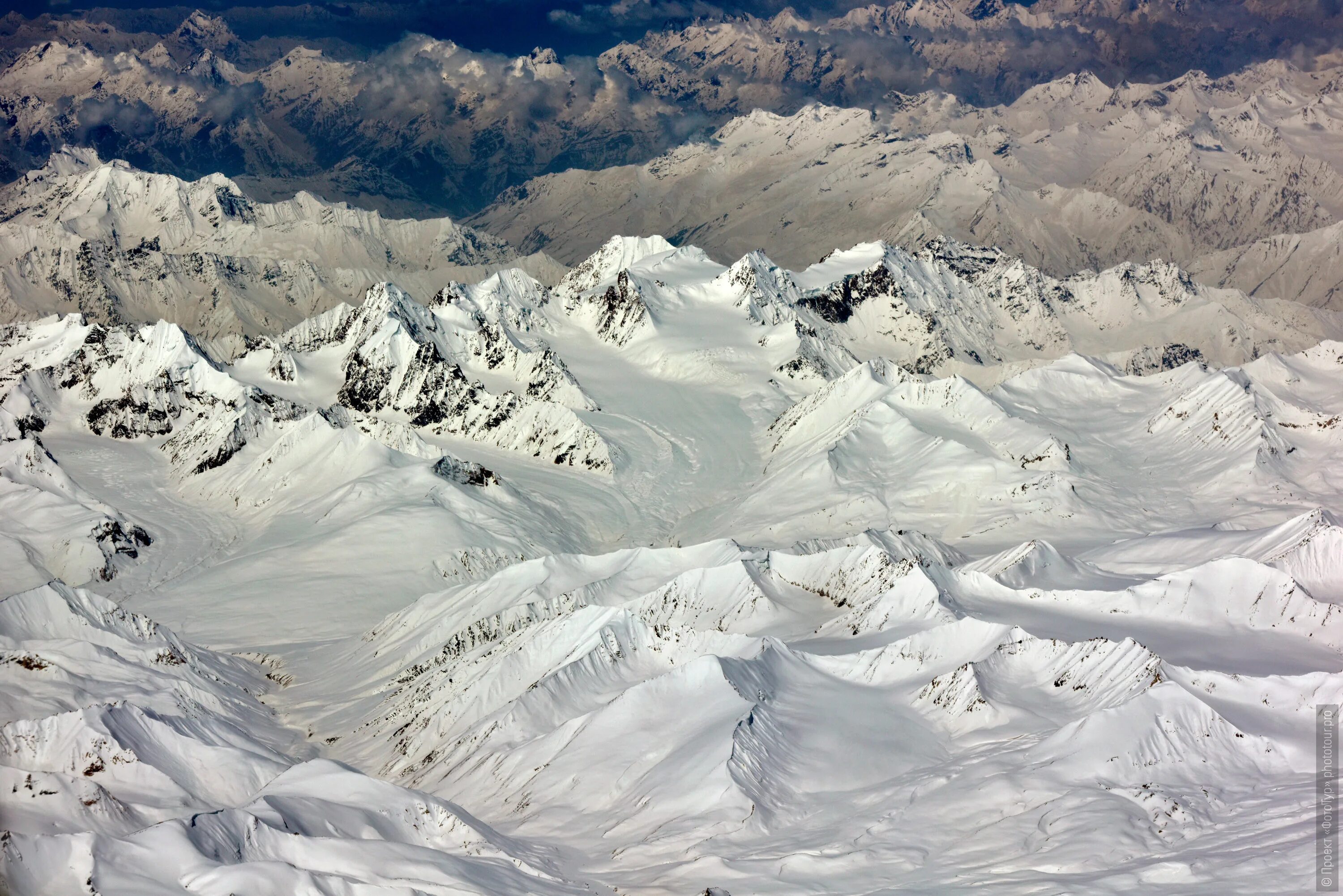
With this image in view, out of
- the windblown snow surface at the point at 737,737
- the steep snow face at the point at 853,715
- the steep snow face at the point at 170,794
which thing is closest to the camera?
the steep snow face at the point at 170,794

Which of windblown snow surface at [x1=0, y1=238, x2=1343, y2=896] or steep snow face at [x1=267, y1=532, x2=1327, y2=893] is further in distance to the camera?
steep snow face at [x1=267, y1=532, x2=1327, y2=893]

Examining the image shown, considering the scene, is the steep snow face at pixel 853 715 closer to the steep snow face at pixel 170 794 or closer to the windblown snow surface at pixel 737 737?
the windblown snow surface at pixel 737 737

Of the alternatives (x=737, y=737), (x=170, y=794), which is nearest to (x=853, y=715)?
(x=737, y=737)

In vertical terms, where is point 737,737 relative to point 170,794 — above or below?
above

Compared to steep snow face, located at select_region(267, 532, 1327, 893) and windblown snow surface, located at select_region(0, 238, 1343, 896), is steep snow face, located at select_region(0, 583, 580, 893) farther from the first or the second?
steep snow face, located at select_region(267, 532, 1327, 893)

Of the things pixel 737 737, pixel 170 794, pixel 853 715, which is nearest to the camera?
A: pixel 737 737

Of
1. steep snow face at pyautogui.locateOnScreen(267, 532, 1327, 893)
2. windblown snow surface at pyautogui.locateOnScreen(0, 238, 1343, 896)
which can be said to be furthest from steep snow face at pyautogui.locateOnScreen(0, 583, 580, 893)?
steep snow face at pyautogui.locateOnScreen(267, 532, 1327, 893)

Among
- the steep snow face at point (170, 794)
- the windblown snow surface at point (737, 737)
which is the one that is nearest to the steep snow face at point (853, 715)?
the windblown snow surface at point (737, 737)

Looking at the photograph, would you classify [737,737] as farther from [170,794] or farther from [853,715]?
[170,794]

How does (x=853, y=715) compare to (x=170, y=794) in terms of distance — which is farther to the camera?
(x=170, y=794)

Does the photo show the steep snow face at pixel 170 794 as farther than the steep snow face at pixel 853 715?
No

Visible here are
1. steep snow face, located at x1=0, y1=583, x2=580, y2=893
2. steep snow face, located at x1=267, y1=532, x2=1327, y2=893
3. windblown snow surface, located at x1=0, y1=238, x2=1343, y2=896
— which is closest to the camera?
steep snow face, located at x1=0, y1=583, x2=580, y2=893
